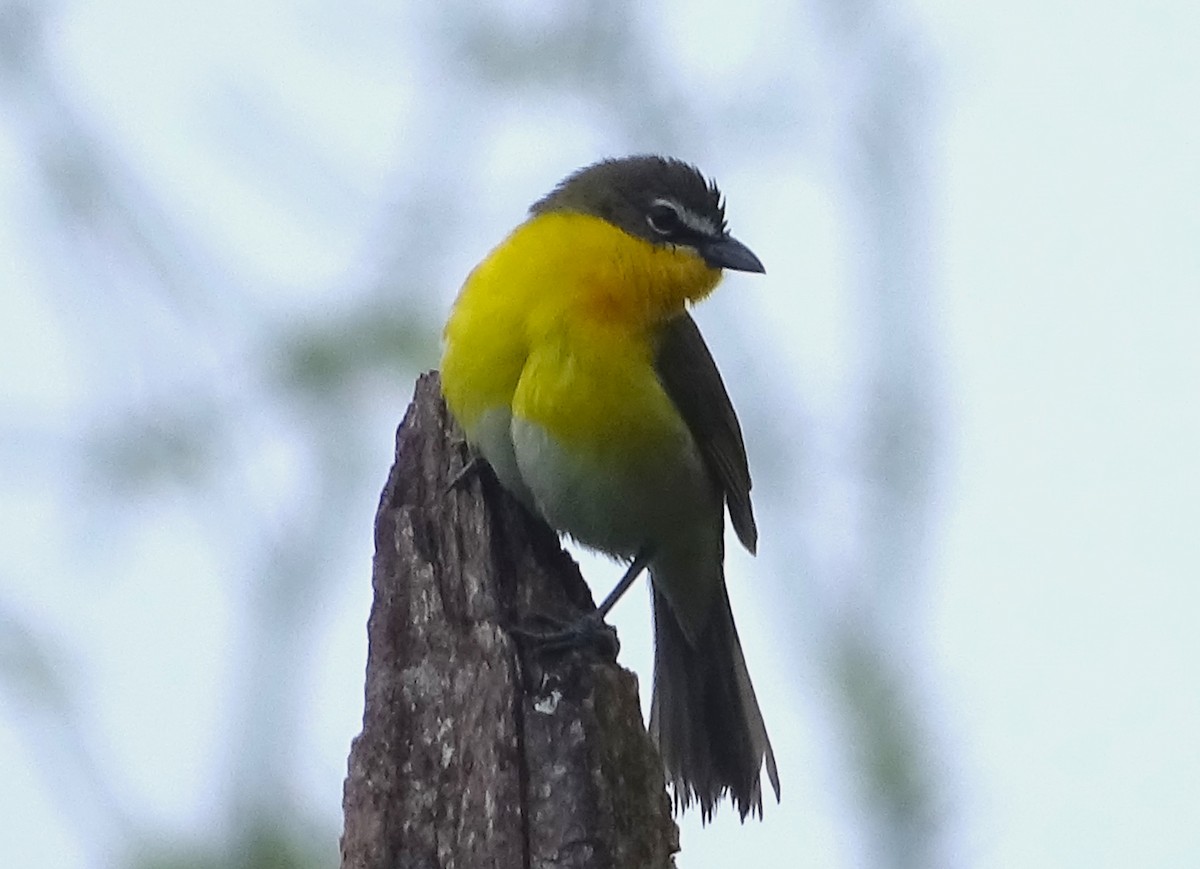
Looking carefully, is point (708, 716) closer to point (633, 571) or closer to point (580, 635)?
point (633, 571)

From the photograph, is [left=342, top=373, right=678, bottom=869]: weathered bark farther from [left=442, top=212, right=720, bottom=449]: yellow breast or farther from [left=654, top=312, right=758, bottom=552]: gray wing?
[left=654, top=312, right=758, bottom=552]: gray wing

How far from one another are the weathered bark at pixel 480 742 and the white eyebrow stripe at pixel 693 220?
80.3 inches

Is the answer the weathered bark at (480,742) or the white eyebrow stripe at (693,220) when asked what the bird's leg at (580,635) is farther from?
the white eyebrow stripe at (693,220)

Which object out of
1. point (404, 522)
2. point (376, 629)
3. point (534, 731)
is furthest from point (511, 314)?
point (534, 731)

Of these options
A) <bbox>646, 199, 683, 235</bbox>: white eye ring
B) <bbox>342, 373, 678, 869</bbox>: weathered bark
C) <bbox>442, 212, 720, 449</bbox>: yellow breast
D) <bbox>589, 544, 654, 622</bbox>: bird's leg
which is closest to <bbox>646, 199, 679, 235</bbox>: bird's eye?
<bbox>646, 199, 683, 235</bbox>: white eye ring

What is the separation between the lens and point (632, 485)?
17.7 ft

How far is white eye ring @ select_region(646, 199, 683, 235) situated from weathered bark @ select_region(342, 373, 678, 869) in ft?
6.50

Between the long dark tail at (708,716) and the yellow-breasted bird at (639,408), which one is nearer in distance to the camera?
the yellow-breasted bird at (639,408)

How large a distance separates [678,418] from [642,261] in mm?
532

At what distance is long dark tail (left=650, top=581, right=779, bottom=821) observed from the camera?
5812mm

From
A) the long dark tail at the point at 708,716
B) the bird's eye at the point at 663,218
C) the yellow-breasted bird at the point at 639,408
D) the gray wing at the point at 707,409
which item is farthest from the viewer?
the bird's eye at the point at 663,218

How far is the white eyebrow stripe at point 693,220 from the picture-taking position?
234 inches

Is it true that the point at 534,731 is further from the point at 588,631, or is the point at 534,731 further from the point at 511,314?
the point at 511,314

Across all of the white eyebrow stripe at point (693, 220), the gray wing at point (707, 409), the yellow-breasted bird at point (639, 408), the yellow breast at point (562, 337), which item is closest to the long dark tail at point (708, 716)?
the yellow-breasted bird at point (639, 408)
